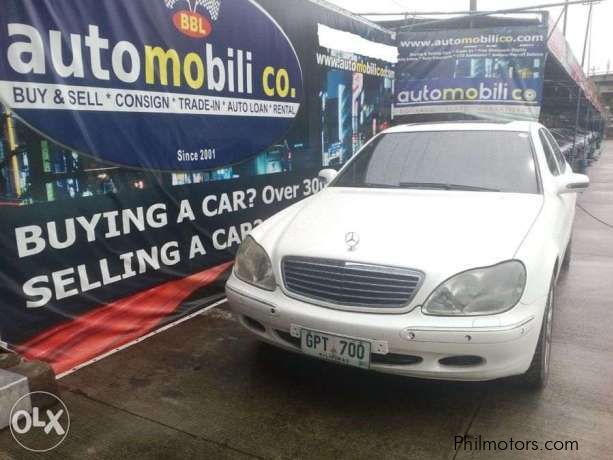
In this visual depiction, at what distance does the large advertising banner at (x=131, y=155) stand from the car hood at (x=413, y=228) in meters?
1.24

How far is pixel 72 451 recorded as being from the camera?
2.55m

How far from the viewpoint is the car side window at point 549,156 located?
4.03 m

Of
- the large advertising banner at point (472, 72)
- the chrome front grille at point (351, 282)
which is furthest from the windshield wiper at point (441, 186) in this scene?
the large advertising banner at point (472, 72)

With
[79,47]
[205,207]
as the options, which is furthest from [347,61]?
[79,47]

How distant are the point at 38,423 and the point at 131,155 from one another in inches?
76.1

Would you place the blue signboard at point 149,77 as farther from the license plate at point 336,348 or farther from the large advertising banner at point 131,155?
the license plate at point 336,348

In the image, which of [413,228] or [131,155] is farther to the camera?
[131,155]

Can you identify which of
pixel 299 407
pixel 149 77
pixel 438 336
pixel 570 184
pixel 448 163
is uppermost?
pixel 149 77

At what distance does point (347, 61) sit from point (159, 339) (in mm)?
4752

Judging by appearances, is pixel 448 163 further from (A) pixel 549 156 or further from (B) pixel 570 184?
(A) pixel 549 156

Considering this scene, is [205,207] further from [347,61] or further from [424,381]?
[347,61]

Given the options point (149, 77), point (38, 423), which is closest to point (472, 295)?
point (38, 423)

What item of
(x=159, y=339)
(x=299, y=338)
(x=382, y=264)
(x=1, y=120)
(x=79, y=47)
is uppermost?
(x=79, y=47)

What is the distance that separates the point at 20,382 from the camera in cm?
273
